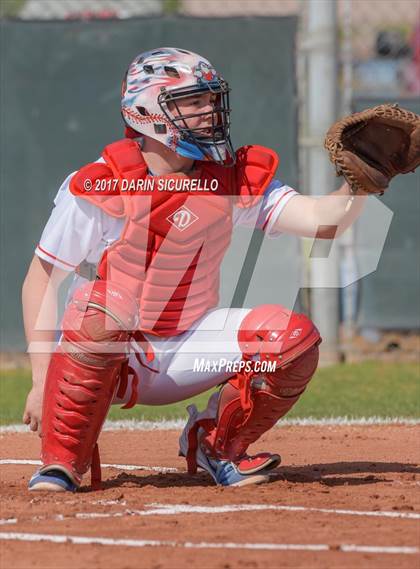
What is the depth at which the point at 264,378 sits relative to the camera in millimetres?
4617

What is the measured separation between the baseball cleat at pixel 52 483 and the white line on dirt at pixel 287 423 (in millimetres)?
2161

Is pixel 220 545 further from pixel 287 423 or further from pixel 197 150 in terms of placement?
pixel 287 423

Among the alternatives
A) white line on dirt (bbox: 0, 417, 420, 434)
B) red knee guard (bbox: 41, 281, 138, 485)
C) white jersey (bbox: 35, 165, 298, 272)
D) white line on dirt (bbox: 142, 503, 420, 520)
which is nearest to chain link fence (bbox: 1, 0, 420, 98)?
white line on dirt (bbox: 0, 417, 420, 434)

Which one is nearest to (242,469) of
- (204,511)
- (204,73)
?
(204,511)

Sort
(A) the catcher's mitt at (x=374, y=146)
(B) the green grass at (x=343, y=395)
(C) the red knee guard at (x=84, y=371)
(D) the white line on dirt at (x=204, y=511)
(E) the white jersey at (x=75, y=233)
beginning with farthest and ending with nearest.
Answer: (B) the green grass at (x=343, y=395) < (E) the white jersey at (x=75, y=233) < (A) the catcher's mitt at (x=374, y=146) < (C) the red knee guard at (x=84, y=371) < (D) the white line on dirt at (x=204, y=511)

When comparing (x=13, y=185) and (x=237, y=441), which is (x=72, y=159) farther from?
(x=237, y=441)

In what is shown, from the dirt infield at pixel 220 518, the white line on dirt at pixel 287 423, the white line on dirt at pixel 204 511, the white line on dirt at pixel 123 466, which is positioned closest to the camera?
the dirt infield at pixel 220 518

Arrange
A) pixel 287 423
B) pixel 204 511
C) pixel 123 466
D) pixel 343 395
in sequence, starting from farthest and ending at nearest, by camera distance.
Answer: pixel 343 395, pixel 287 423, pixel 123 466, pixel 204 511

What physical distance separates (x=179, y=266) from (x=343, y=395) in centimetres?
341

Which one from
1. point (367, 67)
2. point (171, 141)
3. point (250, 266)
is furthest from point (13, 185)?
point (367, 67)

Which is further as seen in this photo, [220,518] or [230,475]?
[230,475]

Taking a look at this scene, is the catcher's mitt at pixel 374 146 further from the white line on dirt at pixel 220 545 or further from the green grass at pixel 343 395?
the green grass at pixel 343 395

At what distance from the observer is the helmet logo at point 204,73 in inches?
189

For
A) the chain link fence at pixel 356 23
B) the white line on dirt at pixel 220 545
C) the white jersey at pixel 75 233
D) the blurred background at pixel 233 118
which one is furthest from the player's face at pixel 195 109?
the chain link fence at pixel 356 23
